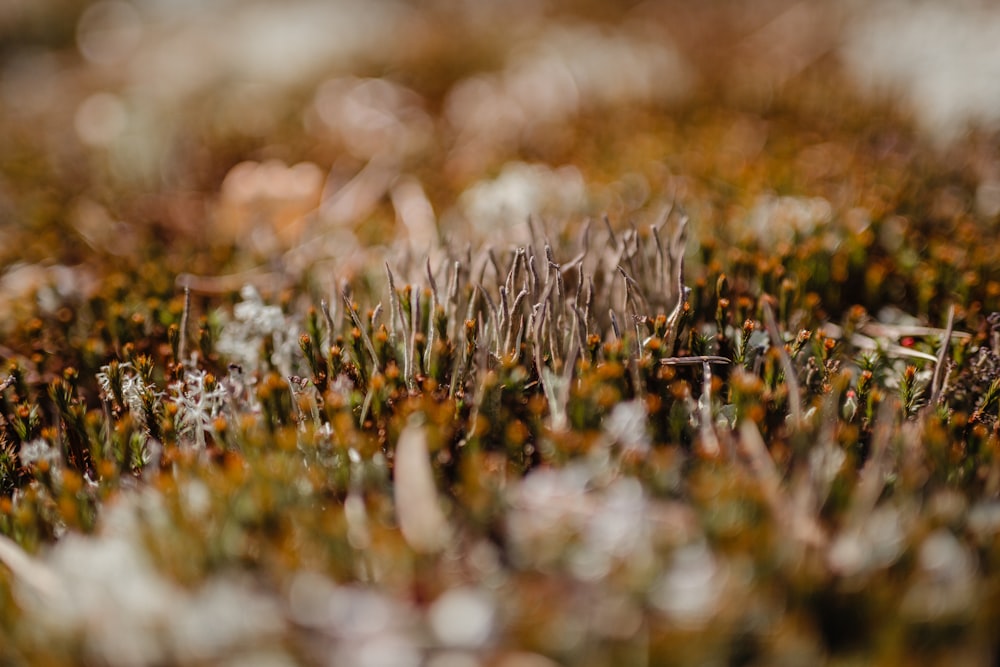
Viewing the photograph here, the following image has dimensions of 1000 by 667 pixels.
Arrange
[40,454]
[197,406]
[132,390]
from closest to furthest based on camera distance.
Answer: [40,454], [197,406], [132,390]

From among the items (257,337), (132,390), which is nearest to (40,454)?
(132,390)

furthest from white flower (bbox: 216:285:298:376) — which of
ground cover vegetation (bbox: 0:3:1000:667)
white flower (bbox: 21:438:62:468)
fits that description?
white flower (bbox: 21:438:62:468)

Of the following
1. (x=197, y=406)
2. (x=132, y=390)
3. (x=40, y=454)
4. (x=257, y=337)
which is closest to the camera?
(x=40, y=454)

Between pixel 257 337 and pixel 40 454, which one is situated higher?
pixel 257 337

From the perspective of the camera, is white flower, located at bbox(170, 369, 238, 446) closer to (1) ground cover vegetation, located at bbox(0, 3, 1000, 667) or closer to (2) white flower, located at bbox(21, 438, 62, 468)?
(1) ground cover vegetation, located at bbox(0, 3, 1000, 667)

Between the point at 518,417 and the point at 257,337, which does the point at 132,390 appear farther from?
the point at 518,417

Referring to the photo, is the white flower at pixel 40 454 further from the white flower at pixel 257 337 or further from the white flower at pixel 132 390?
the white flower at pixel 257 337

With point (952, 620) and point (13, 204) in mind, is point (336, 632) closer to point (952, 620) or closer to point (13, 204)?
point (952, 620)

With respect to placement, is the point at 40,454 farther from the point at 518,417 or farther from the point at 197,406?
the point at 518,417

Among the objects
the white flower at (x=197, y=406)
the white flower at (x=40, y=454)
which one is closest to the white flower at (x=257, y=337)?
the white flower at (x=197, y=406)

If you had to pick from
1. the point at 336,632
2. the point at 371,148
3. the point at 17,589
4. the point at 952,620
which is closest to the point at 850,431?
the point at 952,620

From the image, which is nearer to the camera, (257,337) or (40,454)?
(40,454)
